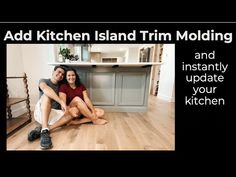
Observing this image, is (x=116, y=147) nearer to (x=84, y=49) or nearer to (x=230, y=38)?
(x=230, y=38)

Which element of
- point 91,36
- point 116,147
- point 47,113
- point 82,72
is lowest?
point 116,147

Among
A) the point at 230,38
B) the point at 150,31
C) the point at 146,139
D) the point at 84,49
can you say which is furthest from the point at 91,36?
the point at 84,49

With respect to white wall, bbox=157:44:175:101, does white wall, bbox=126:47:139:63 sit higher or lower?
higher

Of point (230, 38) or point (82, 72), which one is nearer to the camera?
point (230, 38)

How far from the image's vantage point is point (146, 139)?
129 cm

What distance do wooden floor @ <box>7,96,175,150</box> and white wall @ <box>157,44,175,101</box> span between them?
160cm

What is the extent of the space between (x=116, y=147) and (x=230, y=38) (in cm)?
106

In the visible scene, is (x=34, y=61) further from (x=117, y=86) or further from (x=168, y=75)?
(x=168, y=75)

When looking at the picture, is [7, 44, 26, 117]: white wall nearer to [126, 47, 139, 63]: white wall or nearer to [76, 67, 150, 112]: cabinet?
[76, 67, 150, 112]: cabinet

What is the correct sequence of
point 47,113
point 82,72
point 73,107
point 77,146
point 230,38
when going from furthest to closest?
1. point 82,72
2. point 73,107
3. point 47,113
4. point 77,146
5. point 230,38

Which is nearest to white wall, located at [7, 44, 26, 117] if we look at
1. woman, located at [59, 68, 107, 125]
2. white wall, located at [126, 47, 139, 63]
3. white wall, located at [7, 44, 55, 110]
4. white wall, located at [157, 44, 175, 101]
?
white wall, located at [7, 44, 55, 110]

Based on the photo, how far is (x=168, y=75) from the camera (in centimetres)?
337

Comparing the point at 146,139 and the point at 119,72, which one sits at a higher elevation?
the point at 119,72

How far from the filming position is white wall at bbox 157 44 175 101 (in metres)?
3.20
